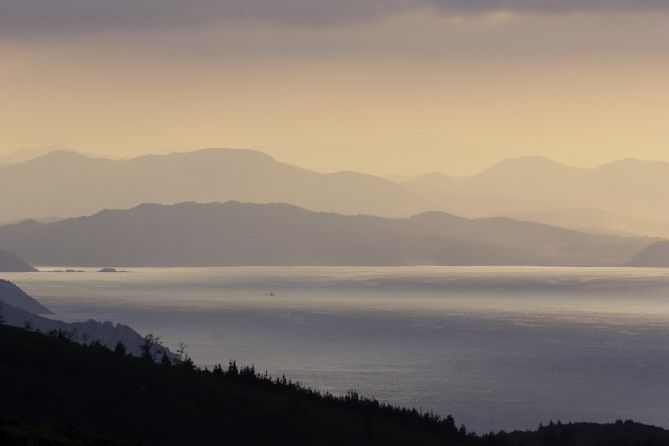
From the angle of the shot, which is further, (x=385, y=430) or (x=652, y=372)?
(x=652, y=372)

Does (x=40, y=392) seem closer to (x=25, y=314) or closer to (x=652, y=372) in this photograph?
(x=25, y=314)

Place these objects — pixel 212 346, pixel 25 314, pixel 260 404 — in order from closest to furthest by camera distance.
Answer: pixel 260 404
pixel 25 314
pixel 212 346

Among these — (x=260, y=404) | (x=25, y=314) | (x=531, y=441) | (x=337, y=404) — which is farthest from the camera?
(x=25, y=314)

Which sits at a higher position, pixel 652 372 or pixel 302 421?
pixel 652 372

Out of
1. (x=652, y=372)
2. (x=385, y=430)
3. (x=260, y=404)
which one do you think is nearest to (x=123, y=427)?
(x=260, y=404)

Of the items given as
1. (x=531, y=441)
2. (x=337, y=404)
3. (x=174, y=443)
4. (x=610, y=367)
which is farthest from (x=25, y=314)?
(x=174, y=443)

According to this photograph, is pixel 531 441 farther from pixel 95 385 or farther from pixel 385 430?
pixel 95 385
